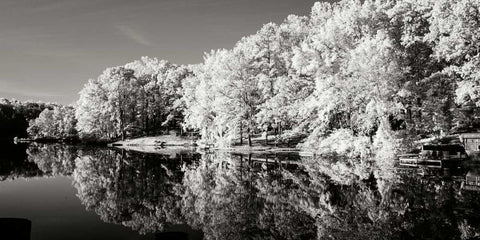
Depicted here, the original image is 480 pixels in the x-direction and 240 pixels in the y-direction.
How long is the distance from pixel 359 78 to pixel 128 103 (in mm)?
64336

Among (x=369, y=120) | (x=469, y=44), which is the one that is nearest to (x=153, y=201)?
(x=369, y=120)

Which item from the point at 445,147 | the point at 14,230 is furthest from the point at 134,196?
the point at 445,147

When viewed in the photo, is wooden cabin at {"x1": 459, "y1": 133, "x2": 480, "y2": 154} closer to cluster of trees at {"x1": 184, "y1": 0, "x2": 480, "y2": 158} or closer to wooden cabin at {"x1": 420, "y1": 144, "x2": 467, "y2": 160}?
wooden cabin at {"x1": 420, "y1": 144, "x2": 467, "y2": 160}

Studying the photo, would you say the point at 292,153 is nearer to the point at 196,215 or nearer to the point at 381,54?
the point at 381,54

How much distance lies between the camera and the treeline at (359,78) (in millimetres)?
36375

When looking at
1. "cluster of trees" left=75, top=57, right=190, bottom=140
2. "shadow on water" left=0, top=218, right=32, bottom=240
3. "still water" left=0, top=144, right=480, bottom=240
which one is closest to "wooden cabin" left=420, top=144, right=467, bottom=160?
"still water" left=0, top=144, right=480, bottom=240

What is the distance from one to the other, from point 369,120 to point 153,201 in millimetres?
26186

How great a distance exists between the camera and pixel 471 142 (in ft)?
114

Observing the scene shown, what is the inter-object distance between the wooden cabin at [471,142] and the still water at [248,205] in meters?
7.17

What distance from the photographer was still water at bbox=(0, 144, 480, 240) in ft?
43.3

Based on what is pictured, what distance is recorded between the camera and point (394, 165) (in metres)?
33.3

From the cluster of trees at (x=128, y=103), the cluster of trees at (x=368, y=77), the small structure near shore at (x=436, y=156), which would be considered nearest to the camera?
the small structure near shore at (x=436, y=156)

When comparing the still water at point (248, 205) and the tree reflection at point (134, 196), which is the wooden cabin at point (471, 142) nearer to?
the still water at point (248, 205)

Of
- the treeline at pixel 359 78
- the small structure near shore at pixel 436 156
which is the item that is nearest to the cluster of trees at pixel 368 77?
the treeline at pixel 359 78
